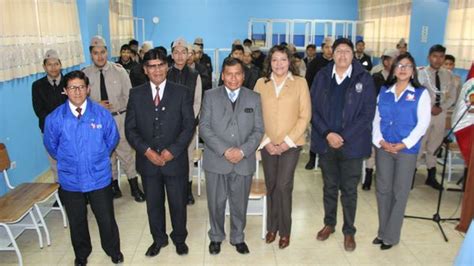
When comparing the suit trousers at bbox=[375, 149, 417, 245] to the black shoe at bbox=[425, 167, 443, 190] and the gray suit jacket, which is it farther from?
the black shoe at bbox=[425, 167, 443, 190]

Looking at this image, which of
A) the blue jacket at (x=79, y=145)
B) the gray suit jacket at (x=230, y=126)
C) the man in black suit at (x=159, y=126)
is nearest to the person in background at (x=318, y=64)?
the gray suit jacket at (x=230, y=126)

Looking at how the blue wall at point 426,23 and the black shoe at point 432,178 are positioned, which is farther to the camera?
the blue wall at point 426,23

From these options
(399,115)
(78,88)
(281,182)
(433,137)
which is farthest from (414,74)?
(78,88)

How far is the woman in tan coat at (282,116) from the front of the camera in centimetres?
302

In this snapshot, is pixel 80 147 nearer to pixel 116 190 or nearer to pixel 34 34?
pixel 116 190

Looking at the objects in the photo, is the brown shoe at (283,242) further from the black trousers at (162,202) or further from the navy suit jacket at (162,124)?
the navy suit jacket at (162,124)

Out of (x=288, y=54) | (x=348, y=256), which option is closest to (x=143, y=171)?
(x=288, y=54)

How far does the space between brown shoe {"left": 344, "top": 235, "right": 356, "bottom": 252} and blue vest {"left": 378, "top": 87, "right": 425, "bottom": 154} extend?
841mm

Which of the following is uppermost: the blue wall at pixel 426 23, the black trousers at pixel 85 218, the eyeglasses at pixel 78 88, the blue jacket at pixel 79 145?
the blue wall at pixel 426 23

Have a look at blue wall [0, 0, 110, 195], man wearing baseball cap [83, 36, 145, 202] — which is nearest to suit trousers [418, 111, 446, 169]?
man wearing baseball cap [83, 36, 145, 202]

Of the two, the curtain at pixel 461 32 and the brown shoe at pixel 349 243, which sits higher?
the curtain at pixel 461 32

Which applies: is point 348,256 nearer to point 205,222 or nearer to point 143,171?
point 205,222

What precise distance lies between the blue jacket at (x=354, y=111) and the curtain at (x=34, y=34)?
2.98 m

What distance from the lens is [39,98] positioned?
364cm
